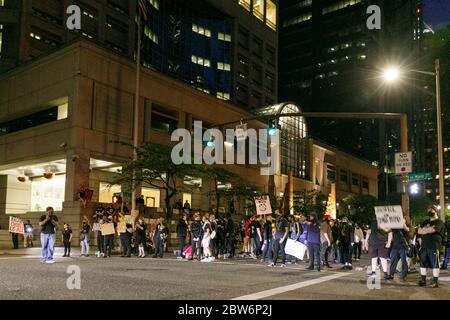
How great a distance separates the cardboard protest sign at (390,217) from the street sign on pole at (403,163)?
13.0 ft

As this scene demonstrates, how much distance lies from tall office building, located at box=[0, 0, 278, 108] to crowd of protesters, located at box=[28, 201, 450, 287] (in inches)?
1021

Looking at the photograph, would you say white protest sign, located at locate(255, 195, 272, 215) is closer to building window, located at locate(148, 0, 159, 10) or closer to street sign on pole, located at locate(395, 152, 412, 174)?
street sign on pole, located at locate(395, 152, 412, 174)

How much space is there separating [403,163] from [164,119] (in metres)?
26.0

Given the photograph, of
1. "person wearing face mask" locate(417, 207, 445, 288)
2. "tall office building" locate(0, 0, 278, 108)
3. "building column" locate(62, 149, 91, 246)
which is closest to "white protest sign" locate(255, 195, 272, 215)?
"person wearing face mask" locate(417, 207, 445, 288)

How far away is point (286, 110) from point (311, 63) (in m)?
79.0

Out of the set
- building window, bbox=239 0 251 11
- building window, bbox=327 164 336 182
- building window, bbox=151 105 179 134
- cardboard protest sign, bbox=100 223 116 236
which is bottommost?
cardboard protest sign, bbox=100 223 116 236

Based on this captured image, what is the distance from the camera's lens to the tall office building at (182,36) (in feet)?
155

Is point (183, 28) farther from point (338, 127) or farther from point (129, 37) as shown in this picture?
point (338, 127)

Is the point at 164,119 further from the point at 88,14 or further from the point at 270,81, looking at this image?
the point at 270,81

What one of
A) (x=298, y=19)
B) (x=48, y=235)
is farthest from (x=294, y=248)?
(x=298, y=19)

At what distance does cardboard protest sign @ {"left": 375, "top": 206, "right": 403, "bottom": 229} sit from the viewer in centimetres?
1270

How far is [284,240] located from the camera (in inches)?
673

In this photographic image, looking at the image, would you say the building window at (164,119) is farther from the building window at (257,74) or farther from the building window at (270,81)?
the building window at (270,81)

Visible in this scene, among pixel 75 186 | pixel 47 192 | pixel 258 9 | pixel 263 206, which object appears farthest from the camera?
pixel 258 9
